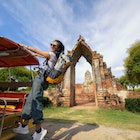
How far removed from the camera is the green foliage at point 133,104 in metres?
9.98

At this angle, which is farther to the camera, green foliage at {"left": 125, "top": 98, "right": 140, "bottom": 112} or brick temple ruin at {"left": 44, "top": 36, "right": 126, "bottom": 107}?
brick temple ruin at {"left": 44, "top": 36, "right": 126, "bottom": 107}

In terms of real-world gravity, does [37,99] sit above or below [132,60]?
below

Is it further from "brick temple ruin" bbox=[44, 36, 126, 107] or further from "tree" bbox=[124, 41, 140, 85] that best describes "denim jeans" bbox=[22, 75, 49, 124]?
"tree" bbox=[124, 41, 140, 85]

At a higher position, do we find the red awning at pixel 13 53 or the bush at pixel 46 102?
the red awning at pixel 13 53

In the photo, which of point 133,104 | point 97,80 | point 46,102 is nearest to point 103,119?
point 133,104

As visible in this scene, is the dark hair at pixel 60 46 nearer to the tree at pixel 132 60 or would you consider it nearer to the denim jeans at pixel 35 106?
the denim jeans at pixel 35 106

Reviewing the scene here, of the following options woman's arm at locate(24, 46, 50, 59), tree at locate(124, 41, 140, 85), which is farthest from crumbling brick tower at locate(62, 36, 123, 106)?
woman's arm at locate(24, 46, 50, 59)

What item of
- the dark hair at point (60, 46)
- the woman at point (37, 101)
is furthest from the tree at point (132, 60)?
the woman at point (37, 101)

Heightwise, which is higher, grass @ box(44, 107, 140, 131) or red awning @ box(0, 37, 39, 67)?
red awning @ box(0, 37, 39, 67)

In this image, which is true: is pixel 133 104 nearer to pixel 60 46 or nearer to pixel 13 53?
pixel 60 46

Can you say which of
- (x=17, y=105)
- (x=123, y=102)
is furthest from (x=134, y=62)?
(x=17, y=105)

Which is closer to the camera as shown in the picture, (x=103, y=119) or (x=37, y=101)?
(x=37, y=101)

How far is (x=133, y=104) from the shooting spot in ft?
33.7

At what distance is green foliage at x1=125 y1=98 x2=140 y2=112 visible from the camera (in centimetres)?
998
